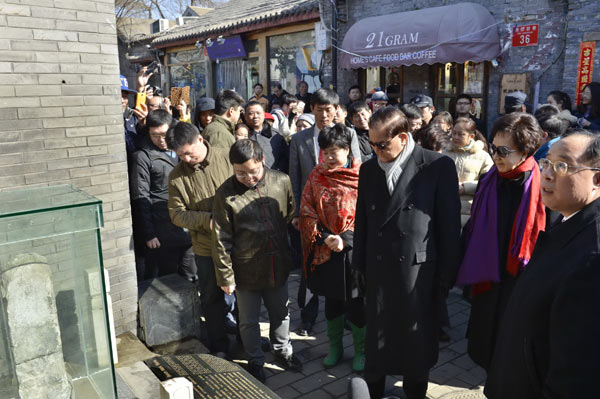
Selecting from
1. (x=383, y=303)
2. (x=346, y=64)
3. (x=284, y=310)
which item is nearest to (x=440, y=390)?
(x=383, y=303)

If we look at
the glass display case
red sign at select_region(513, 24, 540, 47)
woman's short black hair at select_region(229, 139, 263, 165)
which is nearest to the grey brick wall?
red sign at select_region(513, 24, 540, 47)

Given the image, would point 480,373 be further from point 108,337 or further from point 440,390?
point 108,337

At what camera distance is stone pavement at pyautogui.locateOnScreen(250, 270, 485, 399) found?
11.4 feet

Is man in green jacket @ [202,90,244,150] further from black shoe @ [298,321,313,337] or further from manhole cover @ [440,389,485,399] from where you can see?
manhole cover @ [440,389,485,399]

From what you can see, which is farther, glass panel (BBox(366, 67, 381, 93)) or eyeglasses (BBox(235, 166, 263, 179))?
glass panel (BBox(366, 67, 381, 93))

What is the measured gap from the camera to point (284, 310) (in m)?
3.68

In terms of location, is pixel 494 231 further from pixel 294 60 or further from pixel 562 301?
pixel 294 60

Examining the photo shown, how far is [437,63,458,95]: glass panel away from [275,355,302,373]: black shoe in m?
7.46

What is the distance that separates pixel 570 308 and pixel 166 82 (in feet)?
64.4

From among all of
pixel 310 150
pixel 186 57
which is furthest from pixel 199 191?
pixel 186 57

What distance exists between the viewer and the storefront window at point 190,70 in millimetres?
17734

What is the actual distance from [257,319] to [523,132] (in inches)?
87.0

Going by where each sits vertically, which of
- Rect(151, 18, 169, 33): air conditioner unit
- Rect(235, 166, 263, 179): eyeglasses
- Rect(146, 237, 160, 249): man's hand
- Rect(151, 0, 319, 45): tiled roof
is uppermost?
Rect(151, 18, 169, 33): air conditioner unit

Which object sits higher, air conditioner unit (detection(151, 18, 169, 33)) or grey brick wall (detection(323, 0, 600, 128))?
air conditioner unit (detection(151, 18, 169, 33))
